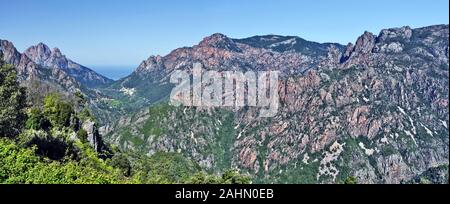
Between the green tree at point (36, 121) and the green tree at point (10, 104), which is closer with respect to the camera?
the green tree at point (10, 104)

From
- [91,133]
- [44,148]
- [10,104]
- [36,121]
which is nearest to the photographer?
[44,148]

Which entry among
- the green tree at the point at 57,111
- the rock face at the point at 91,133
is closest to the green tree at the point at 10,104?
the green tree at the point at 57,111

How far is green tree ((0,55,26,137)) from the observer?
24781 mm

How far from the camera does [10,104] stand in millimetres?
26031

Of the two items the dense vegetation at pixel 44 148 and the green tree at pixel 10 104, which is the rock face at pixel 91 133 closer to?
the dense vegetation at pixel 44 148

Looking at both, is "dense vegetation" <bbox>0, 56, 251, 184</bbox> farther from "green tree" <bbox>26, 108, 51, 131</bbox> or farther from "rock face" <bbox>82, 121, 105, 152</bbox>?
"rock face" <bbox>82, 121, 105, 152</bbox>

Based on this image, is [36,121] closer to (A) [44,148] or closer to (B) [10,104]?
(B) [10,104]

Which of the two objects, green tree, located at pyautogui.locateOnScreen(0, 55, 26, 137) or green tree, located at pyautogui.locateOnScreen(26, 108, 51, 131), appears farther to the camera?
green tree, located at pyautogui.locateOnScreen(26, 108, 51, 131)

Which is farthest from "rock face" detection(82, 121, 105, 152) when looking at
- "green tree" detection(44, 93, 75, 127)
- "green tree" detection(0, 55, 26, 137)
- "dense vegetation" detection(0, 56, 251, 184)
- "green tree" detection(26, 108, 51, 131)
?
"green tree" detection(0, 55, 26, 137)

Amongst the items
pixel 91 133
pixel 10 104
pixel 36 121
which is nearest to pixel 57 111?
pixel 91 133

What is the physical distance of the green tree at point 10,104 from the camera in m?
24.8

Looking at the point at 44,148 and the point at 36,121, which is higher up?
the point at 36,121
